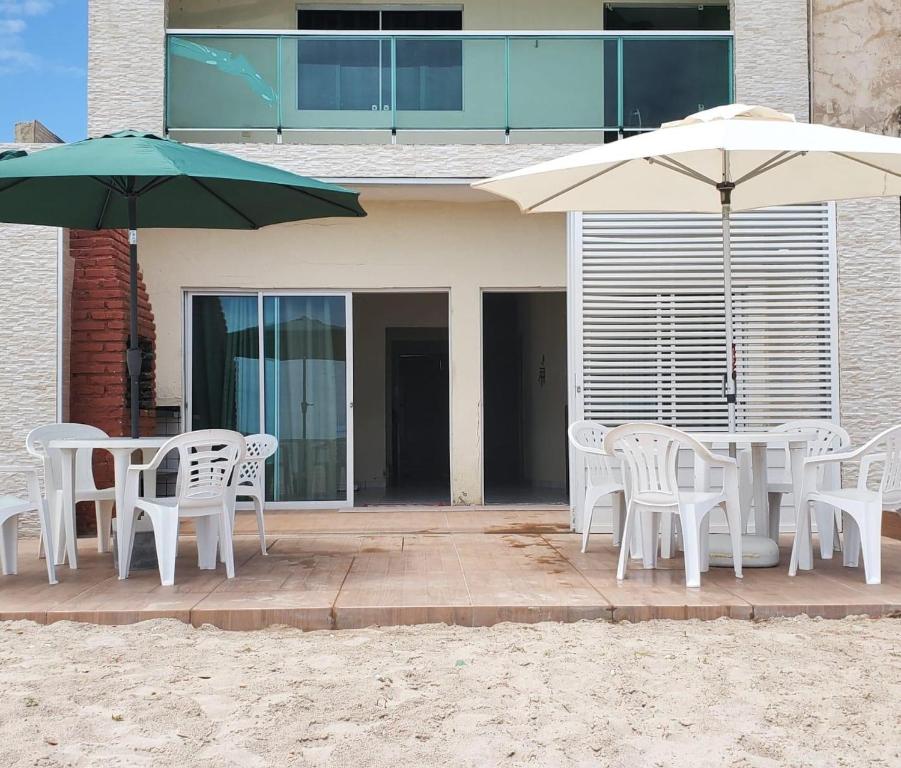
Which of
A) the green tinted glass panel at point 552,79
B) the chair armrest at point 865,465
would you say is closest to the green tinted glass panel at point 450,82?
the green tinted glass panel at point 552,79

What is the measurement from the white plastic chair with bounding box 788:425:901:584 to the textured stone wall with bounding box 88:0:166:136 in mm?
6290

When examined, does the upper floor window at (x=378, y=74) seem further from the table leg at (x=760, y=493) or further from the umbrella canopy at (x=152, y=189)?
the table leg at (x=760, y=493)

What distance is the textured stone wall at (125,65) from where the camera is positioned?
8594 millimetres

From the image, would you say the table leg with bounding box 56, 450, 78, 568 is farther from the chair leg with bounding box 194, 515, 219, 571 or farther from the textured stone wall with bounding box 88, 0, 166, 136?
the textured stone wall with bounding box 88, 0, 166, 136

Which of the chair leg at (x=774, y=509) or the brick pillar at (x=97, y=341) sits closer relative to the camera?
the chair leg at (x=774, y=509)

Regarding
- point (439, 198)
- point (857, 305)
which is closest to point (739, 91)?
point (857, 305)

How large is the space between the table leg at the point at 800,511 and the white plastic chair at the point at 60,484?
3688mm

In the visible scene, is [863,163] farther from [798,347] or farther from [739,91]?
[739,91]

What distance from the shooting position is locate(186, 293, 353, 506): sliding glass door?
30.6 ft

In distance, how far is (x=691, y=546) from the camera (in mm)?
4840

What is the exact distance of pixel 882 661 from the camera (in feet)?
12.1

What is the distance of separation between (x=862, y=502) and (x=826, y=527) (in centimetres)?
106

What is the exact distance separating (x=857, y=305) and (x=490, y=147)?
130 inches

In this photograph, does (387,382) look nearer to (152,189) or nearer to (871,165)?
(152,189)
